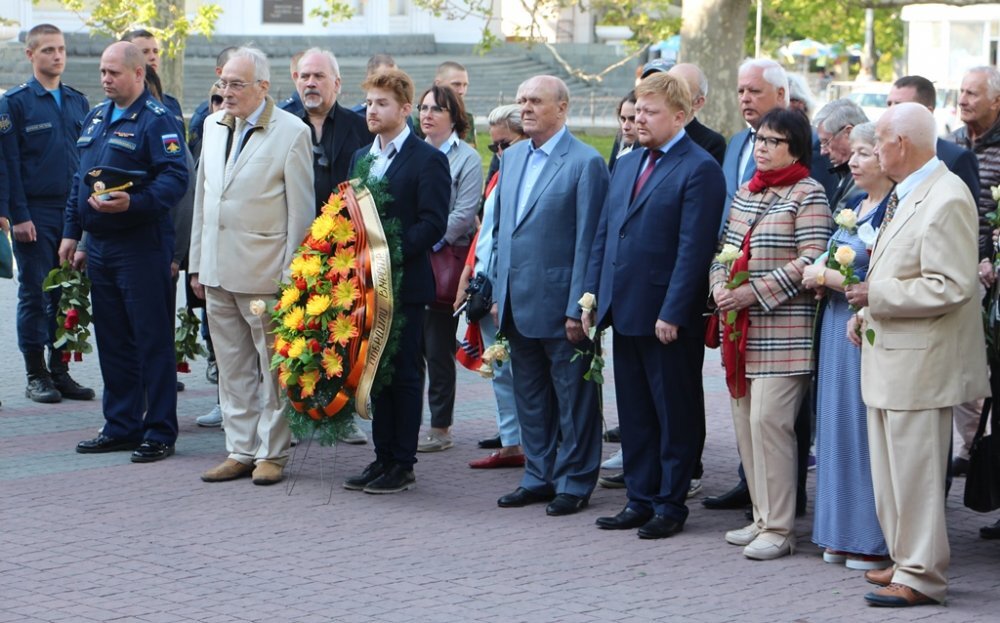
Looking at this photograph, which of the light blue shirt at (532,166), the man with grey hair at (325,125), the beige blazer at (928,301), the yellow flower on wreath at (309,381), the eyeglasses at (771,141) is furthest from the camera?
the man with grey hair at (325,125)

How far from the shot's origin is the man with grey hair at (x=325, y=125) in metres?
8.99

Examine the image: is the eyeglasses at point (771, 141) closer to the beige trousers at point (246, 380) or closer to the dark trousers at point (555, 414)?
the dark trousers at point (555, 414)

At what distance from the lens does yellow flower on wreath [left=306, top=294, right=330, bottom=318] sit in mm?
7891

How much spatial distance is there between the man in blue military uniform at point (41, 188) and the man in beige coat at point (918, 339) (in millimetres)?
6323

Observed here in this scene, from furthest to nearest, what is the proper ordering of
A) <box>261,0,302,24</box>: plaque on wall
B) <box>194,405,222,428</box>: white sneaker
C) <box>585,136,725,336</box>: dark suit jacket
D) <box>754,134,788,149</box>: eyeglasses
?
<box>261,0,302,24</box>: plaque on wall → <box>194,405,222,428</box>: white sneaker → <box>585,136,725,336</box>: dark suit jacket → <box>754,134,788,149</box>: eyeglasses

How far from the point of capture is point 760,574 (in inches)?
262

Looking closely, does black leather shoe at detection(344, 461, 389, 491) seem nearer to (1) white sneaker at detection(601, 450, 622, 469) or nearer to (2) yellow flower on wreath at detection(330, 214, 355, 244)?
(2) yellow flower on wreath at detection(330, 214, 355, 244)

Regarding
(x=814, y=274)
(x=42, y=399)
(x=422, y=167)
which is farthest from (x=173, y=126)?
(x=814, y=274)

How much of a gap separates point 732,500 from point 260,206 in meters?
2.93

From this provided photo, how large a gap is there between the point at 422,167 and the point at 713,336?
73.6 inches

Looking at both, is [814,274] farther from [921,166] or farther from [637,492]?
[637,492]

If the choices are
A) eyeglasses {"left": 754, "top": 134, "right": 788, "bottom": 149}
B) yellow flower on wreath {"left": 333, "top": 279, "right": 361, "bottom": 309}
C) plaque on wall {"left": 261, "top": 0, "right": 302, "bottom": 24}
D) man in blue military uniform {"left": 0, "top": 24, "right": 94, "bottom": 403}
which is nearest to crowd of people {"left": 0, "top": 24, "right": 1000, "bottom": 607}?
eyeglasses {"left": 754, "top": 134, "right": 788, "bottom": 149}

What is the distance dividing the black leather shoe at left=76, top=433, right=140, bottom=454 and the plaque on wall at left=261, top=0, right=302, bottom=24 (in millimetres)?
34315

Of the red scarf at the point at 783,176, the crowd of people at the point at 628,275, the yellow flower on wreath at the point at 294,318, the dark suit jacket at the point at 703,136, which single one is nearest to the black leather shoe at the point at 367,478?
the crowd of people at the point at 628,275
